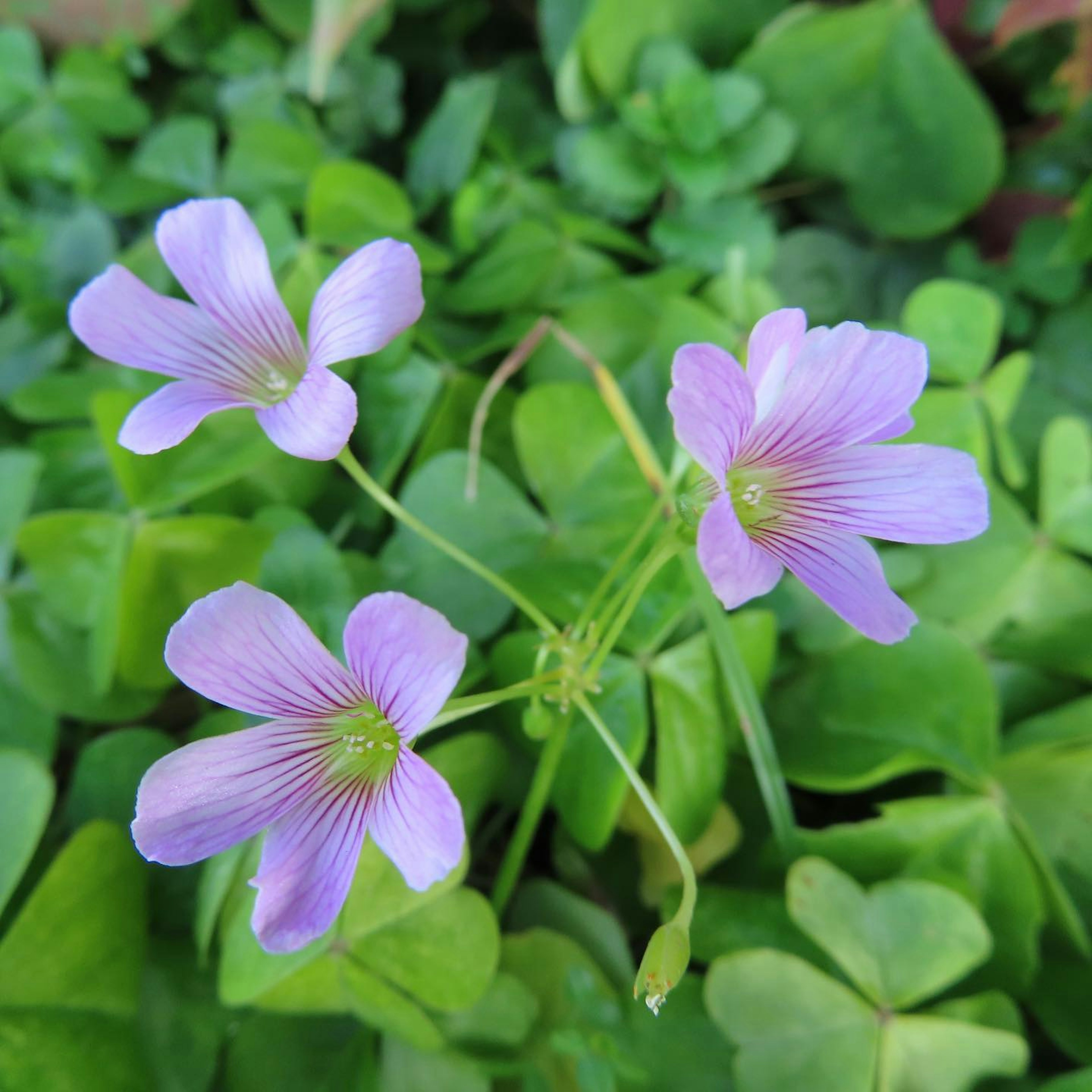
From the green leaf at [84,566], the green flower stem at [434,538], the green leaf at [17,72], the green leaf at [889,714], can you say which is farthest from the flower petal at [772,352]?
the green leaf at [17,72]

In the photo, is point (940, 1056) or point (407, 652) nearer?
point (407, 652)

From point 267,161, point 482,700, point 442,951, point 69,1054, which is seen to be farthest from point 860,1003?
point 267,161

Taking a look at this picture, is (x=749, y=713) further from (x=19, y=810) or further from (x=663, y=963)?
(x=19, y=810)

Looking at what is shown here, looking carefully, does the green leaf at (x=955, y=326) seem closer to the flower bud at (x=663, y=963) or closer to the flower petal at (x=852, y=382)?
the flower petal at (x=852, y=382)

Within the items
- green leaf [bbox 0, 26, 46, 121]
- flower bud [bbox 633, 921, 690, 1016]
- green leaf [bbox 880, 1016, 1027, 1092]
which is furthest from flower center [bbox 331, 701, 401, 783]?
green leaf [bbox 0, 26, 46, 121]

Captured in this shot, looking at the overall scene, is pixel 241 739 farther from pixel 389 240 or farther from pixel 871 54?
pixel 871 54

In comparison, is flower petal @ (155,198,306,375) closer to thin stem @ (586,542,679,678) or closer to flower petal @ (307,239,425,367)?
flower petal @ (307,239,425,367)

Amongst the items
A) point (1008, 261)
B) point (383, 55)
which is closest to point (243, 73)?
point (383, 55)
